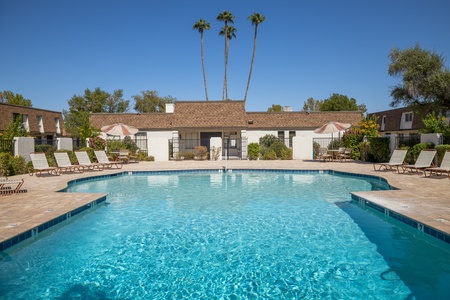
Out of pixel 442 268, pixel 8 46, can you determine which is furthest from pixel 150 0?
pixel 442 268

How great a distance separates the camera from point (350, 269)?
470 cm

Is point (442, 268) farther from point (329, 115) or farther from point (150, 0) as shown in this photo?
point (329, 115)

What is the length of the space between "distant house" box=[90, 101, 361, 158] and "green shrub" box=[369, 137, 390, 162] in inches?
296

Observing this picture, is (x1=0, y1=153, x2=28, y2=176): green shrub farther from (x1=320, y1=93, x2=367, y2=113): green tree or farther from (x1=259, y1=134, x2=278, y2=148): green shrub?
(x1=320, y1=93, x2=367, y2=113): green tree

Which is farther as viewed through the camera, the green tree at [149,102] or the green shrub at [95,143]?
the green tree at [149,102]

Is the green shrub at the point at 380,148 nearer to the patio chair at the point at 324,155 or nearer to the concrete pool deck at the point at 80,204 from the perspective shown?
the patio chair at the point at 324,155

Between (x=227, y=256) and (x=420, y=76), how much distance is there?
789 inches

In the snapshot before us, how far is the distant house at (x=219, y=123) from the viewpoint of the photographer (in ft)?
87.2

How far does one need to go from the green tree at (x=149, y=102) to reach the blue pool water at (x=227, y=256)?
55729mm

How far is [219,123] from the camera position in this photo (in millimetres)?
26703

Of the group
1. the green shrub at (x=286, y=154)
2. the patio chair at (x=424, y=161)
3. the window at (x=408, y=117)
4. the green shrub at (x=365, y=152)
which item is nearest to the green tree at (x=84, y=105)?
the green shrub at (x=286, y=154)

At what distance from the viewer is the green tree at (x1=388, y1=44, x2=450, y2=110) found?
59.0 ft

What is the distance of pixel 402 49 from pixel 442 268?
19881 millimetres

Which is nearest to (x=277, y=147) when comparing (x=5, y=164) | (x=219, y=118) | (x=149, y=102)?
(x=219, y=118)
